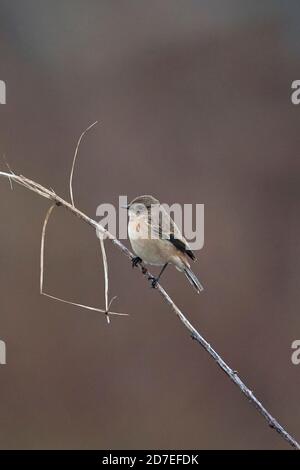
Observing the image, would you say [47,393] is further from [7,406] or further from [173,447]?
[173,447]

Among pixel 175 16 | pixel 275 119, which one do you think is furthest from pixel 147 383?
pixel 175 16

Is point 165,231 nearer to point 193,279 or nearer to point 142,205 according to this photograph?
point 142,205

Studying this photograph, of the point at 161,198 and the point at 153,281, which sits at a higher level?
the point at 161,198

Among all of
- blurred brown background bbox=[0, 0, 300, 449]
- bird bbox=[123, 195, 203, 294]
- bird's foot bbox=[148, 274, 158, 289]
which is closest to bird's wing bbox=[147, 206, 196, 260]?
bird bbox=[123, 195, 203, 294]

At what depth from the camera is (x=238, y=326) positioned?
19.7 feet

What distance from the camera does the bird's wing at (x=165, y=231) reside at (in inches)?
133

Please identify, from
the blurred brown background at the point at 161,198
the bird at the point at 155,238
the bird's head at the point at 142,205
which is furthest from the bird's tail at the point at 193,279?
the blurred brown background at the point at 161,198

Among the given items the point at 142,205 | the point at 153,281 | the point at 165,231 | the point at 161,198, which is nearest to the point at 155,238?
the point at 165,231

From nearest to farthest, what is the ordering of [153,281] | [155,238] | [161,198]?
[153,281], [155,238], [161,198]

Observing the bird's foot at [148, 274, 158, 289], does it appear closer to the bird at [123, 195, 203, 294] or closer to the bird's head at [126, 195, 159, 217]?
the bird at [123, 195, 203, 294]

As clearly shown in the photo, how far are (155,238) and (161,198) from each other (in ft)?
8.36

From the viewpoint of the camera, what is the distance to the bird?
3.32 metres

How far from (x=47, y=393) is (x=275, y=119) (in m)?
3.15

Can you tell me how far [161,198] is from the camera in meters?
5.86
